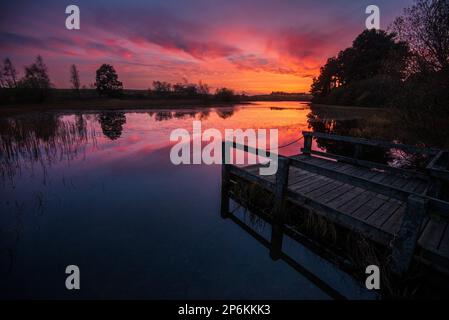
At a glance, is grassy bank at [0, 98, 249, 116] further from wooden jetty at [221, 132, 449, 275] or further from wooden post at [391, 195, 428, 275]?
wooden post at [391, 195, 428, 275]

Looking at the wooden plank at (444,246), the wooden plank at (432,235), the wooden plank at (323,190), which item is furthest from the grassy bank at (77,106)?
the wooden plank at (444,246)

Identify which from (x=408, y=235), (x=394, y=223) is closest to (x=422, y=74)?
(x=394, y=223)

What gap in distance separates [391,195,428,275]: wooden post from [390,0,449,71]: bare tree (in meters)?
13.0

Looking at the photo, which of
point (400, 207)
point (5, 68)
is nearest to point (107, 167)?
point (400, 207)

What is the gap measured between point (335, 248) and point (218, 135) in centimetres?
1643

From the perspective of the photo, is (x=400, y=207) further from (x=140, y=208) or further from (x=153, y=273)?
(x=140, y=208)

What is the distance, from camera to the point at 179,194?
8547mm

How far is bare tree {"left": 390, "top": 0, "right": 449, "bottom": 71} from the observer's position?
460 inches

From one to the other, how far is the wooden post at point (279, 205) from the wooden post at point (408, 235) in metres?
2.39

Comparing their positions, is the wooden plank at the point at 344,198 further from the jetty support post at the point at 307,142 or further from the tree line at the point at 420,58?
the tree line at the point at 420,58

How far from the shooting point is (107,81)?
2491 inches

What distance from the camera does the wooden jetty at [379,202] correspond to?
3246 millimetres
